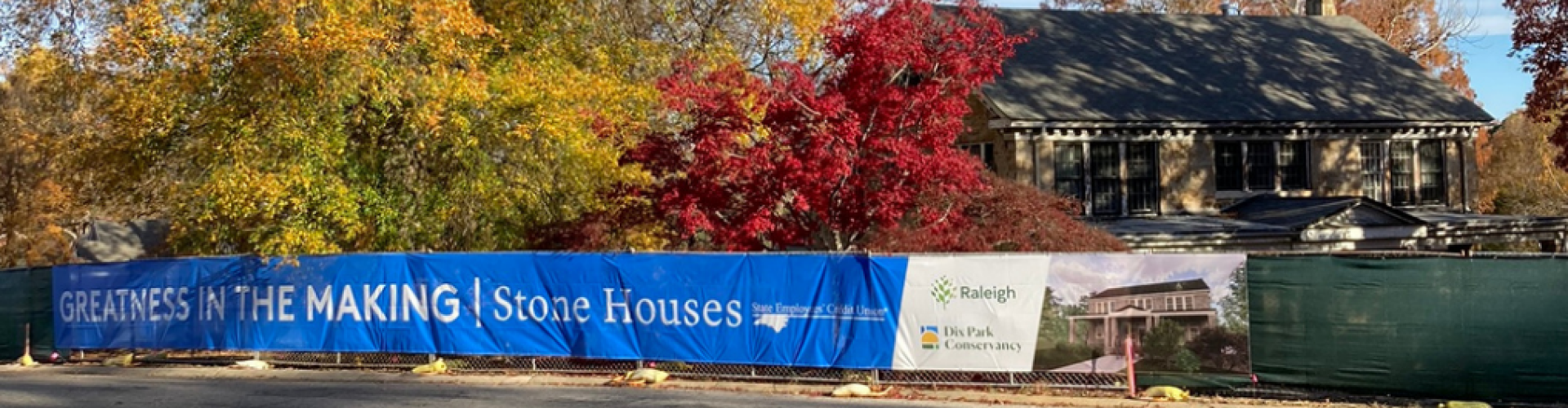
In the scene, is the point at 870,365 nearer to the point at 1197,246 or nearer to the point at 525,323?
the point at 525,323

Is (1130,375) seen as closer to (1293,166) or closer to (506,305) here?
(506,305)

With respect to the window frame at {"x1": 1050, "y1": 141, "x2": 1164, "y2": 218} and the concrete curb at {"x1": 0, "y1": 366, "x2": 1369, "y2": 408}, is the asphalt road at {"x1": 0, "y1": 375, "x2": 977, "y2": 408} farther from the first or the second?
the window frame at {"x1": 1050, "y1": 141, "x2": 1164, "y2": 218}

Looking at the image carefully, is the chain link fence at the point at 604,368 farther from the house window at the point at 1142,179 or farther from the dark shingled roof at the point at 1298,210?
the house window at the point at 1142,179

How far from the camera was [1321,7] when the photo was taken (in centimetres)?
4072

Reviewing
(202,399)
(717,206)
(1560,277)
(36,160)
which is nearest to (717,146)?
(717,206)

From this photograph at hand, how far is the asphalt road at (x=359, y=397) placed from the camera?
16.9 meters

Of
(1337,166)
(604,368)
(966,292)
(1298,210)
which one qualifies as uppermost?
(1337,166)

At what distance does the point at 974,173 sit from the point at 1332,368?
551 cm

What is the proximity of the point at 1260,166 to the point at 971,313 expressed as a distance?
17.3 m

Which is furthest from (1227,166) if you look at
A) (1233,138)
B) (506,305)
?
(506,305)

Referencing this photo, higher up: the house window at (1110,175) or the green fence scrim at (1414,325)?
the house window at (1110,175)

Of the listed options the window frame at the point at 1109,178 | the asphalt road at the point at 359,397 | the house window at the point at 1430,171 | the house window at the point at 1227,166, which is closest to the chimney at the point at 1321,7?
the house window at the point at 1430,171

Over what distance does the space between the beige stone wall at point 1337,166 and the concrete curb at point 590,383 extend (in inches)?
715

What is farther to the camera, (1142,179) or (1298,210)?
(1142,179)
